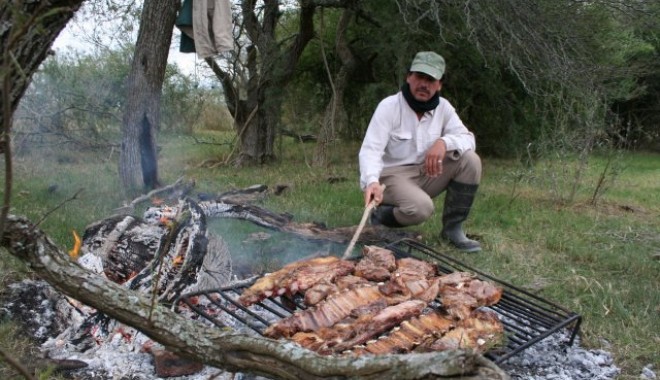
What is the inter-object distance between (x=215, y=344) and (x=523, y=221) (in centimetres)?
483

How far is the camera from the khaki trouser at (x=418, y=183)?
15.2 feet

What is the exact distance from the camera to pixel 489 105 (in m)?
10.2

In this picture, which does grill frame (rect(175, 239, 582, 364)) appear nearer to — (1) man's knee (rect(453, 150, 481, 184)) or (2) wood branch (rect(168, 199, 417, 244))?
(2) wood branch (rect(168, 199, 417, 244))

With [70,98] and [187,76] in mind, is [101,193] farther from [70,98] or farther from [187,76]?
[187,76]

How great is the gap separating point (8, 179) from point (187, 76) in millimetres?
10183

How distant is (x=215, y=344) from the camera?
1878mm

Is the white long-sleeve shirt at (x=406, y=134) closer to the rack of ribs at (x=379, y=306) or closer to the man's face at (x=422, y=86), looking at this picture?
the man's face at (x=422, y=86)

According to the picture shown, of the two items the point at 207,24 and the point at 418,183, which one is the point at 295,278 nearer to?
the point at 418,183

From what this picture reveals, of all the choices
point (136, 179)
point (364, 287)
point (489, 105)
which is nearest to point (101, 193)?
point (136, 179)

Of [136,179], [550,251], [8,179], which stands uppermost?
[8,179]

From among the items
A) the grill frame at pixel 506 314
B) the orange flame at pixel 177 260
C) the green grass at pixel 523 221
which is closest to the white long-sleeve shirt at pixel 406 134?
the green grass at pixel 523 221

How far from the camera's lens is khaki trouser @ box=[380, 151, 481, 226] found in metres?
4.64

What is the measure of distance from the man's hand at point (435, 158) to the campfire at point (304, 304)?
1088 millimetres

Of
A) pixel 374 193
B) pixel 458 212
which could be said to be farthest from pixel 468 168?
pixel 374 193
